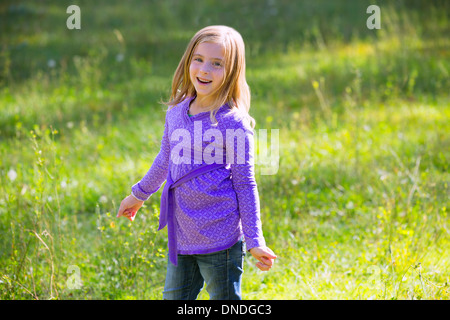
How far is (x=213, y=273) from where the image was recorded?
2.01m

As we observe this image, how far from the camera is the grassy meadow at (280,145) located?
2852 millimetres

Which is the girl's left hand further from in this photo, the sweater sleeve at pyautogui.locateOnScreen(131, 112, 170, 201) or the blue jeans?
the sweater sleeve at pyautogui.locateOnScreen(131, 112, 170, 201)

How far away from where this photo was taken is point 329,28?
8.73 m

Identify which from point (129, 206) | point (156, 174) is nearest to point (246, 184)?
point (156, 174)

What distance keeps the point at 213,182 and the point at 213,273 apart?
37cm

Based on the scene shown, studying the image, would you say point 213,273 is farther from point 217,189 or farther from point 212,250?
point 217,189

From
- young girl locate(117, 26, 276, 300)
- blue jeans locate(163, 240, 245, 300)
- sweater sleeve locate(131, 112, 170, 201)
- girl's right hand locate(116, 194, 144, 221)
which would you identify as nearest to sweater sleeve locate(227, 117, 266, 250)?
young girl locate(117, 26, 276, 300)

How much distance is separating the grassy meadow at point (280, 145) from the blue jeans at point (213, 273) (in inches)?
23.2

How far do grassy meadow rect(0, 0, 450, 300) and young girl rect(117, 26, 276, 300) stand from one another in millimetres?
653

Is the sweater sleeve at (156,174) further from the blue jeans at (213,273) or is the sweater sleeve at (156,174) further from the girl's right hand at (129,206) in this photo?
the blue jeans at (213,273)

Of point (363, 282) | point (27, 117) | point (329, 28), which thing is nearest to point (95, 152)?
point (27, 117)

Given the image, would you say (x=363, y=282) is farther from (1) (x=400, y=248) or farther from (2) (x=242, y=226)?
(2) (x=242, y=226)

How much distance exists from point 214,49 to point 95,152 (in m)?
3.15

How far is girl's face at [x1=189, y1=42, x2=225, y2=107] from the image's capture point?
2008 millimetres
